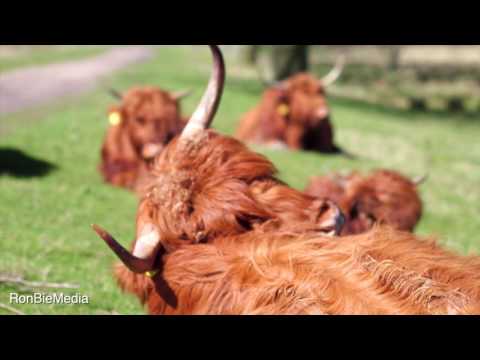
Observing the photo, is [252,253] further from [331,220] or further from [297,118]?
[297,118]

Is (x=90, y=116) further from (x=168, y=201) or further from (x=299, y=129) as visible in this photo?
(x=168, y=201)

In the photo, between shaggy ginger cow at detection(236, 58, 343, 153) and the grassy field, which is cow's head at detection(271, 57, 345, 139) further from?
the grassy field

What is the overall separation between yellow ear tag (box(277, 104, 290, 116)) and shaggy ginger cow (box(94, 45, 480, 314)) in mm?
11552

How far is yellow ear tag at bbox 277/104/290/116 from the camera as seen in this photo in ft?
51.4

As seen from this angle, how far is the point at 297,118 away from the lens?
1580cm

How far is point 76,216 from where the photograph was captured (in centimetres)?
698

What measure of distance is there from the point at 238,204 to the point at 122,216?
4.07 meters

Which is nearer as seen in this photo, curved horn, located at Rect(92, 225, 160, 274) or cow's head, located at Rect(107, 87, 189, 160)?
curved horn, located at Rect(92, 225, 160, 274)

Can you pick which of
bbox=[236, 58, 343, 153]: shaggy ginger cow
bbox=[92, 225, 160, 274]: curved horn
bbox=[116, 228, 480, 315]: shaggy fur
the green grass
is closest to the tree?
the green grass

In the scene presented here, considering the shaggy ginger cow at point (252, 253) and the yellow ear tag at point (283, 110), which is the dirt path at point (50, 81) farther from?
the shaggy ginger cow at point (252, 253)

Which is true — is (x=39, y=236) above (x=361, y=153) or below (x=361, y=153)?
above
